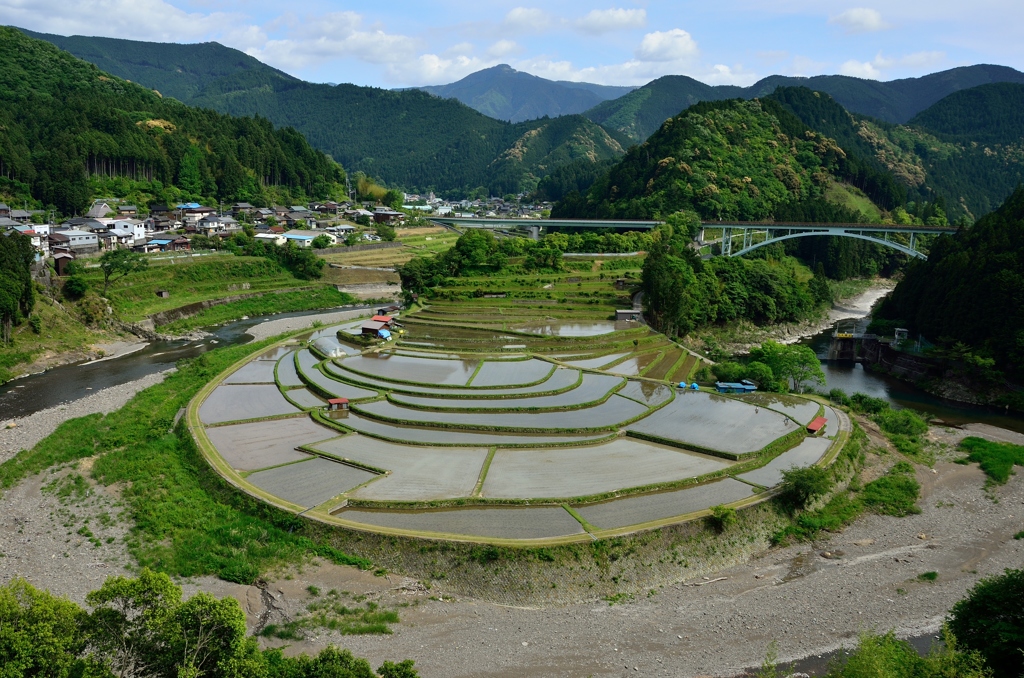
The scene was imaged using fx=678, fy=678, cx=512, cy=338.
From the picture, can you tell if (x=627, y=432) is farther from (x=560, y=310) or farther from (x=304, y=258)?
(x=304, y=258)

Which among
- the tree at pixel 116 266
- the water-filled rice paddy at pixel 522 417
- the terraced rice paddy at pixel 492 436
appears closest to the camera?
the terraced rice paddy at pixel 492 436

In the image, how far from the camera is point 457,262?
6238 centimetres

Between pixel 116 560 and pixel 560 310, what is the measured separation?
36909 millimetres

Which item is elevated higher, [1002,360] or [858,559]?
[1002,360]

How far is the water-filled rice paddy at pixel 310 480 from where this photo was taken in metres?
23.8

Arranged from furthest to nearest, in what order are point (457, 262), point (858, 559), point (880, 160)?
point (880, 160)
point (457, 262)
point (858, 559)

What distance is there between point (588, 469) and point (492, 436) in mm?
5126

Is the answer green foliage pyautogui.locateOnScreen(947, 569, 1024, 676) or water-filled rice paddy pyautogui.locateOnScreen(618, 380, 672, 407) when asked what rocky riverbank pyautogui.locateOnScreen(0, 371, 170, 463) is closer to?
water-filled rice paddy pyautogui.locateOnScreen(618, 380, 672, 407)

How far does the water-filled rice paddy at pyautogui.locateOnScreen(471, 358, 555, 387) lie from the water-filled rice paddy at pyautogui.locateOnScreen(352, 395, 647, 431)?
402 cm

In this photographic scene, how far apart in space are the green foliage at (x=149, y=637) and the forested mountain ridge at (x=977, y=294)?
4125 cm

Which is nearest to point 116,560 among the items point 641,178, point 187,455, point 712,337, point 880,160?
point 187,455

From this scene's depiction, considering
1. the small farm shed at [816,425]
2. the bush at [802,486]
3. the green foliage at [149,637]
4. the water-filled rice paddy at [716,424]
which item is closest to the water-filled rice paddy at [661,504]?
the bush at [802,486]

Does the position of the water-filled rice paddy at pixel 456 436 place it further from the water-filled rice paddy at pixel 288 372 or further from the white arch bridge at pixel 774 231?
the white arch bridge at pixel 774 231

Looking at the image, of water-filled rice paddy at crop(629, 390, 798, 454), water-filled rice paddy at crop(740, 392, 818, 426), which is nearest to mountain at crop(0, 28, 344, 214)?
water-filled rice paddy at crop(629, 390, 798, 454)
